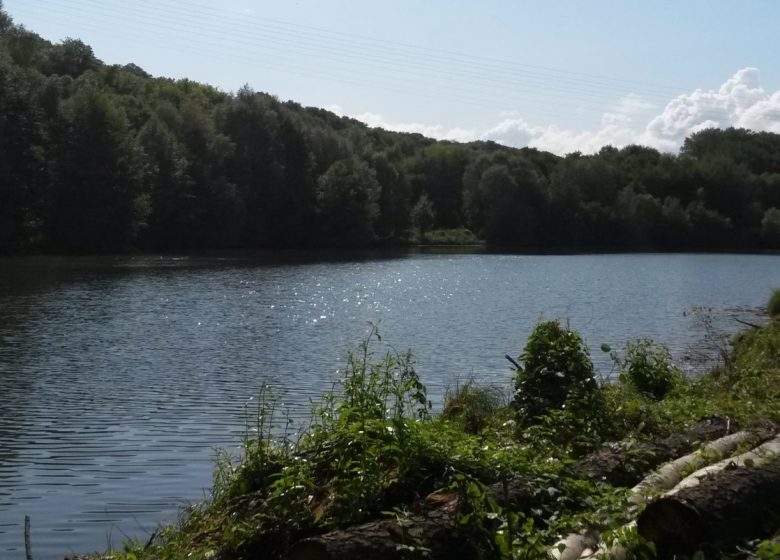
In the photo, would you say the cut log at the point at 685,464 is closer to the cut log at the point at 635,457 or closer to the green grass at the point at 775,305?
the cut log at the point at 635,457

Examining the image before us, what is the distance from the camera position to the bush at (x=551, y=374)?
1213cm

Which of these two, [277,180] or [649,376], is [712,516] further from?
[277,180]

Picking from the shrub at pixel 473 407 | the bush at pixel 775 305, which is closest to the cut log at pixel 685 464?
the shrub at pixel 473 407

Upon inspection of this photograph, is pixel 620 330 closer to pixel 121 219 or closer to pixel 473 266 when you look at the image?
pixel 473 266

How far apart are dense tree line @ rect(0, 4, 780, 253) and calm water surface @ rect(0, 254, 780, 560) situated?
8451mm

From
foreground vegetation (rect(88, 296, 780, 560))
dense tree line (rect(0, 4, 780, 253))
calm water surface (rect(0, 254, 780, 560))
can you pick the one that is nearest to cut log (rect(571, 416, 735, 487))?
foreground vegetation (rect(88, 296, 780, 560))

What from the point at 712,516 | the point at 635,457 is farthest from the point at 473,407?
the point at 712,516

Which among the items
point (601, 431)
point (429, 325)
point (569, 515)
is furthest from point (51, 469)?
point (429, 325)

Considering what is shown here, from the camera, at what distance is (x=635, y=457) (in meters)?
8.95

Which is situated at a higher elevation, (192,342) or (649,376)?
(649,376)

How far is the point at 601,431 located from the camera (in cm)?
1094

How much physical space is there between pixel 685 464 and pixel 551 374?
157 inches

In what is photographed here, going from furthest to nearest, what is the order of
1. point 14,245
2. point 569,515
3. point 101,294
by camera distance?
1. point 14,245
2. point 101,294
3. point 569,515

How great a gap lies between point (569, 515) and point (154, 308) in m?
30.6
